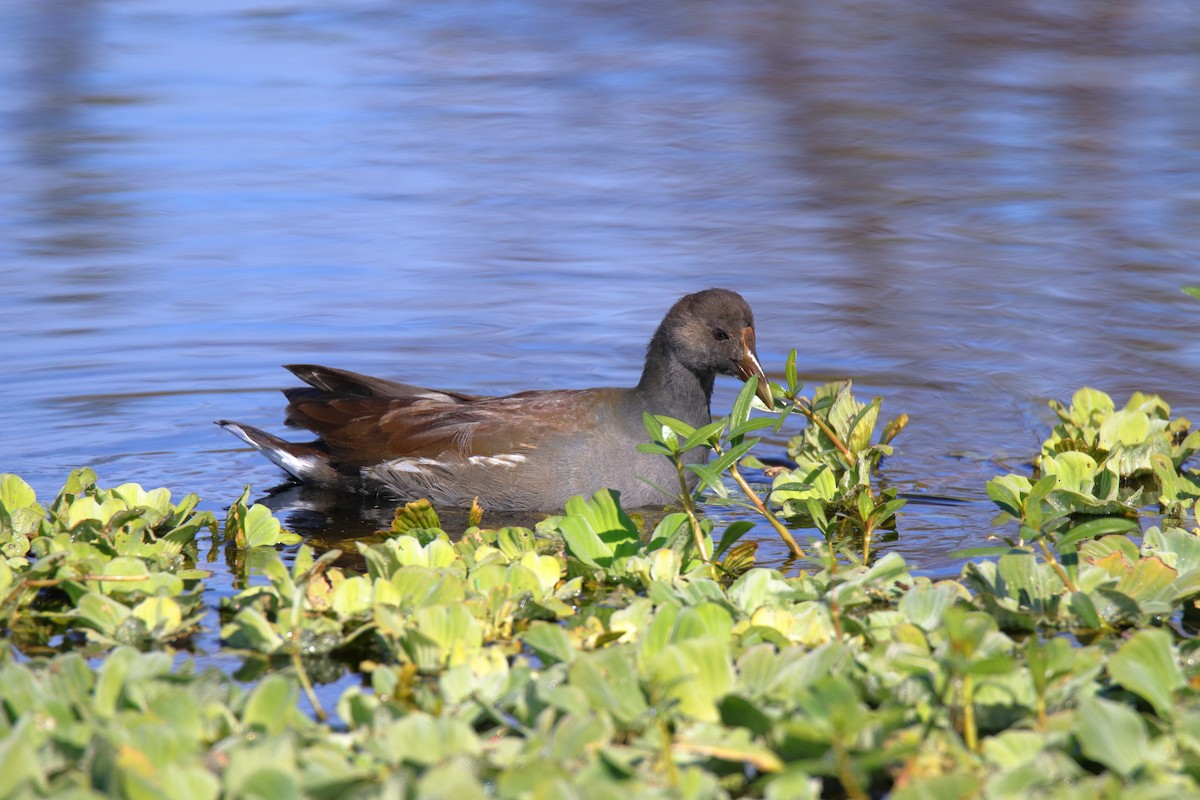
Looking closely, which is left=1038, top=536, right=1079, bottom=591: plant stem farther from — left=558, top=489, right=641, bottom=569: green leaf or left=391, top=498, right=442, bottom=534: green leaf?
left=391, top=498, right=442, bottom=534: green leaf

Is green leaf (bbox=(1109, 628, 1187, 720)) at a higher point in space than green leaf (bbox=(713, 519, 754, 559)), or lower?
higher

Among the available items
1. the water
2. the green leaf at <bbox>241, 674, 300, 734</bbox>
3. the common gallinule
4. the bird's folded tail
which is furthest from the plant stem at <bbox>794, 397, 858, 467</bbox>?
the green leaf at <bbox>241, 674, 300, 734</bbox>

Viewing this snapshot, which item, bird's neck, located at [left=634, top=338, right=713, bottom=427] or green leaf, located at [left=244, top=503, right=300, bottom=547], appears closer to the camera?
green leaf, located at [left=244, top=503, right=300, bottom=547]

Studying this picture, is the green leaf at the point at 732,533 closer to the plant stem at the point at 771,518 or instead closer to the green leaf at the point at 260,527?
the plant stem at the point at 771,518

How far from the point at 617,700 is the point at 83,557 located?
1755 mm

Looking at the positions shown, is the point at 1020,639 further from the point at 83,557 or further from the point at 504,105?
the point at 504,105

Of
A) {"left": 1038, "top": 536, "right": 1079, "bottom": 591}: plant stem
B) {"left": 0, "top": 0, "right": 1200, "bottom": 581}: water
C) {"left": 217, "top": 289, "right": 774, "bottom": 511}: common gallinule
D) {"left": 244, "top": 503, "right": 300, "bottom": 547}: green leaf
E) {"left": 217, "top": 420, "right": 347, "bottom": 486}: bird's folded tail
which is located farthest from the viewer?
{"left": 0, "top": 0, "right": 1200, "bottom": 581}: water

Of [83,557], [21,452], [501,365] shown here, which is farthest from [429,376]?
[83,557]

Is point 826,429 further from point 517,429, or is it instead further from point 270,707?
point 270,707

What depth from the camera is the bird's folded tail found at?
20.3 ft

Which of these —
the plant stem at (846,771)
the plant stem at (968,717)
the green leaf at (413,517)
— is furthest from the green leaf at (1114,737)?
the green leaf at (413,517)

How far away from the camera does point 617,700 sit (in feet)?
10.9

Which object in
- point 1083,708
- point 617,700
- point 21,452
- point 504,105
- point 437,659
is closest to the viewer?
point 1083,708

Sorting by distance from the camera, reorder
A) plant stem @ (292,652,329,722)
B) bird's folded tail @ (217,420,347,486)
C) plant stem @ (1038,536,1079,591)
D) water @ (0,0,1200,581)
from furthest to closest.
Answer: water @ (0,0,1200,581) → bird's folded tail @ (217,420,347,486) → plant stem @ (1038,536,1079,591) → plant stem @ (292,652,329,722)
